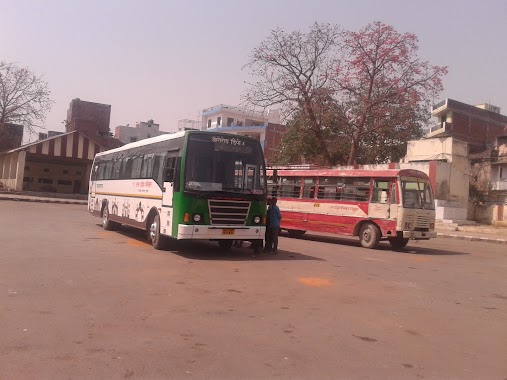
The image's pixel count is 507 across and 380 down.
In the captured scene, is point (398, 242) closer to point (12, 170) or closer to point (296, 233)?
point (296, 233)

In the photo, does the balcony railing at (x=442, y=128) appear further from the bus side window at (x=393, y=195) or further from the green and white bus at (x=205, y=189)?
the green and white bus at (x=205, y=189)

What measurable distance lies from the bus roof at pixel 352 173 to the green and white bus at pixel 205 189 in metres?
5.77

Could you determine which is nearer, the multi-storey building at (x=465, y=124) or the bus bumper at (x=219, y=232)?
the bus bumper at (x=219, y=232)

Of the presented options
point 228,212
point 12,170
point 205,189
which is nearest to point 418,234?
point 228,212

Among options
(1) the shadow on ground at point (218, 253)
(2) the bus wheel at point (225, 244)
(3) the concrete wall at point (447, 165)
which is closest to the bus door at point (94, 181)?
(1) the shadow on ground at point (218, 253)

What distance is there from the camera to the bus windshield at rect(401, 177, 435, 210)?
1539 cm

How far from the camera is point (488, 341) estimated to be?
5520 millimetres

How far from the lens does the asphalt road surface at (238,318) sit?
4.35 metres

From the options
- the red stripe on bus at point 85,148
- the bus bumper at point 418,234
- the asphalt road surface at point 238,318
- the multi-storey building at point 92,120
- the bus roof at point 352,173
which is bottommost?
the asphalt road surface at point 238,318

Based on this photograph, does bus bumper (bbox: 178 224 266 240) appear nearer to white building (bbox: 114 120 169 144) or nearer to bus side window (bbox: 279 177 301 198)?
bus side window (bbox: 279 177 301 198)

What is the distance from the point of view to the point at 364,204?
53.5ft

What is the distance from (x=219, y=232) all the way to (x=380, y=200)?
23.2ft

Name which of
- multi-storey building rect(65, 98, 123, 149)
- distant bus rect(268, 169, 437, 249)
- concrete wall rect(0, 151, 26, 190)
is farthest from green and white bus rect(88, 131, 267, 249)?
multi-storey building rect(65, 98, 123, 149)

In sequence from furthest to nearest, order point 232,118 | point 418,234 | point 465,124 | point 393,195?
point 232,118 < point 465,124 < point 393,195 < point 418,234
